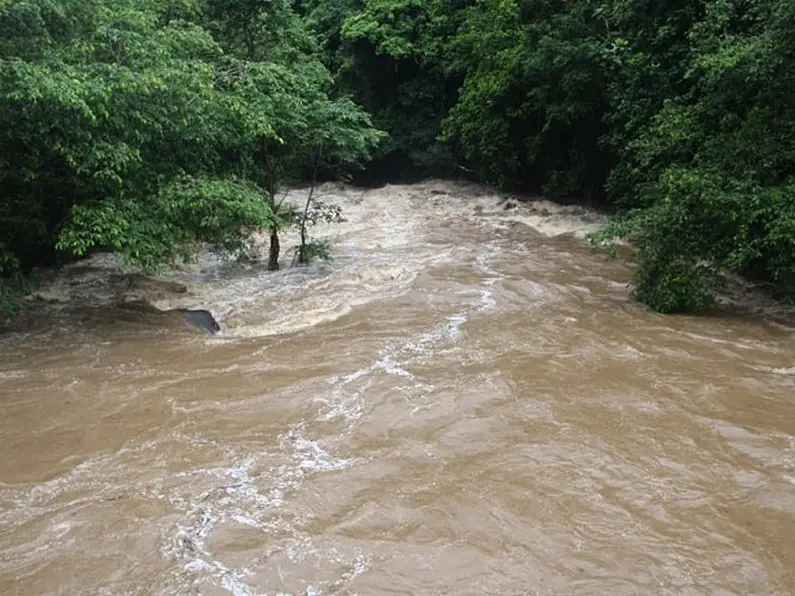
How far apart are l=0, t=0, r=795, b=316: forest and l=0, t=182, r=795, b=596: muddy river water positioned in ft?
3.95

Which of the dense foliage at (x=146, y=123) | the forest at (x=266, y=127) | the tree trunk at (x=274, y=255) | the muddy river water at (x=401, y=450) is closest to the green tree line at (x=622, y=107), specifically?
the forest at (x=266, y=127)

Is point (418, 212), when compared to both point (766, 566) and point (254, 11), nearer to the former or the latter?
point (254, 11)

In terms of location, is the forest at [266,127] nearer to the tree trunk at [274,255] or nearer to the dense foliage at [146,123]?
the dense foliage at [146,123]

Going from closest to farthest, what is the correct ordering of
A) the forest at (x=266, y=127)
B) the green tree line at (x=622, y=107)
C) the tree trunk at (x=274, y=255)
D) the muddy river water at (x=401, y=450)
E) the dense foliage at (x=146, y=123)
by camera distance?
the muddy river water at (x=401, y=450)
the dense foliage at (x=146, y=123)
the forest at (x=266, y=127)
the green tree line at (x=622, y=107)
the tree trunk at (x=274, y=255)

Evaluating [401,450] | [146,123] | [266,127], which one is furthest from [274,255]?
[401,450]

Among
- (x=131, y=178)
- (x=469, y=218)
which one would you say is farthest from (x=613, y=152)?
(x=131, y=178)

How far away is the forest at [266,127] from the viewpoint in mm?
9219

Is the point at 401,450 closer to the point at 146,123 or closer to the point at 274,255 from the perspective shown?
the point at 146,123

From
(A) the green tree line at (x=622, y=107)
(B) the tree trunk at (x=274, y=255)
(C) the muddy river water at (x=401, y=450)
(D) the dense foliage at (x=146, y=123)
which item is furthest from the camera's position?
(B) the tree trunk at (x=274, y=255)

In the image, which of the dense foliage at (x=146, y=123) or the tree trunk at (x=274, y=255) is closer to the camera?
the dense foliage at (x=146, y=123)

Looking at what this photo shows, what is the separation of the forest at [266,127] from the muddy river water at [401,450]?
120 cm

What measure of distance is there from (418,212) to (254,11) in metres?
9.64

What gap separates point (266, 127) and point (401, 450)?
6.43 metres

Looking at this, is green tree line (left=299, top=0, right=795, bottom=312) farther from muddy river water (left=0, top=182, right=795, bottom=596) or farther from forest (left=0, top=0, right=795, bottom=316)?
muddy river water (left=0, top=182, right=795, bottom=596)
